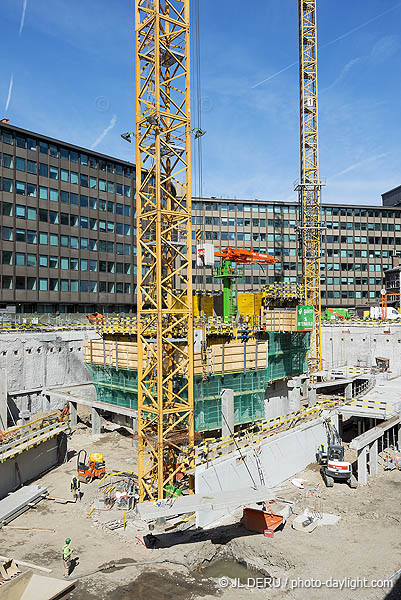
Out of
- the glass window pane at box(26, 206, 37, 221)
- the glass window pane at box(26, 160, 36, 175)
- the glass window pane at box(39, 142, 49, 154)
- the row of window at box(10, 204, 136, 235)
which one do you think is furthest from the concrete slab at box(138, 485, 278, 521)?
the glass window pane at box(39, 142, 49, 154)

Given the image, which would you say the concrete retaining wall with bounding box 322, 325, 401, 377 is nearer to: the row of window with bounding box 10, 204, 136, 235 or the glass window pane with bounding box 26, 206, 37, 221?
the row of window with bounding box 10, 204, 136, 235

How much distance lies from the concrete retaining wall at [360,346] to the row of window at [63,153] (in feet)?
130

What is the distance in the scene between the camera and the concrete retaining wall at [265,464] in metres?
26.0

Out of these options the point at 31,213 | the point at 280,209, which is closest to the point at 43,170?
the point at 31,213

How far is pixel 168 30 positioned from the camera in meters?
30.2

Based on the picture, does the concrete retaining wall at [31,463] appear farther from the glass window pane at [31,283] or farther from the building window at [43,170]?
the building window at [43,170]

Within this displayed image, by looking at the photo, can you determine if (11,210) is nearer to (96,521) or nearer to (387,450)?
(96,521)

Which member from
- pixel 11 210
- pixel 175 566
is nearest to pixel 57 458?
pixel 175 566

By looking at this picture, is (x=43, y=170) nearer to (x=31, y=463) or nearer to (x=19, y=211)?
(x=19, y=211)

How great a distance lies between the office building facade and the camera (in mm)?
63625

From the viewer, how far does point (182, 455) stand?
3142cm

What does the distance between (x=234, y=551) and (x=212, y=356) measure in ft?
43.7

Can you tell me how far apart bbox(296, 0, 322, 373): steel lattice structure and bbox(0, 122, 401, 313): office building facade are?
1364 centimetres

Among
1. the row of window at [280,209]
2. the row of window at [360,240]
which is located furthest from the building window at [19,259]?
the row of window at [360,240]
